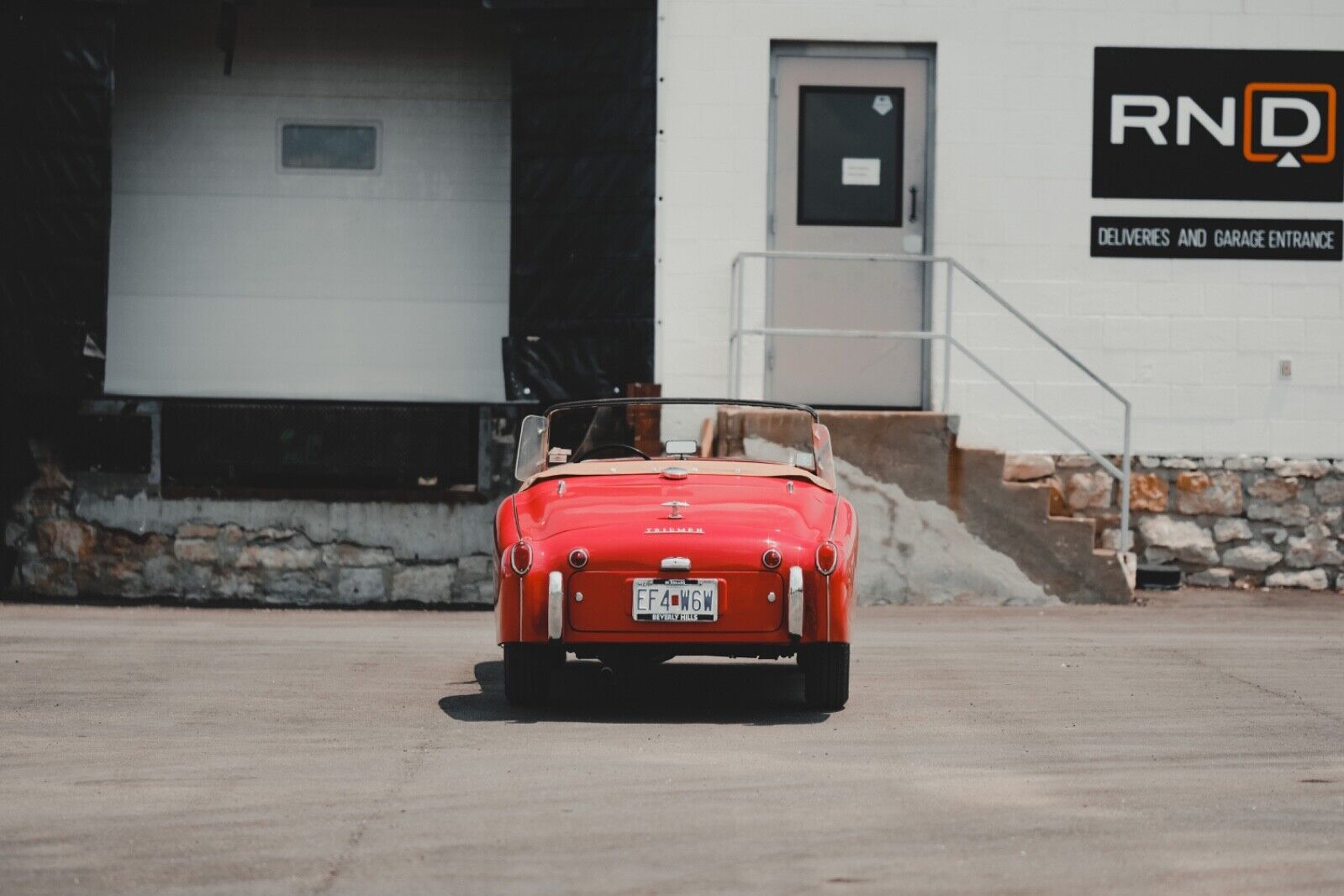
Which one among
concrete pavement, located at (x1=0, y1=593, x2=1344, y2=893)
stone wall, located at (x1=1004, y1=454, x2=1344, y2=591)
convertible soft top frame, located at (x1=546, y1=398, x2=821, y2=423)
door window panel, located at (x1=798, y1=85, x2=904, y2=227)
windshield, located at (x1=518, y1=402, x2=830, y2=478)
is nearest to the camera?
concrete pavement, located at (x1=0, y1=593, x2=1344, y2=893)

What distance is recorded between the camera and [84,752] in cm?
691

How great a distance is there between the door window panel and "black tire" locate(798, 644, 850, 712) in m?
6.64

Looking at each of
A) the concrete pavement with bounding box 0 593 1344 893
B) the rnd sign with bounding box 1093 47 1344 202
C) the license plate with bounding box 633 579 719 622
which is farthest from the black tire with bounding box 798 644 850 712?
the rnd sign with bounding box 1093 47 1344 202

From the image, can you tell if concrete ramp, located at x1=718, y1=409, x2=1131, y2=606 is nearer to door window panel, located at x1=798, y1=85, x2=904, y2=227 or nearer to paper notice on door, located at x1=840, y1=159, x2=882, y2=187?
door window panel, located at x1=798, y1=85, x2=904, y2=227

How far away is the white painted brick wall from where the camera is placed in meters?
14.0

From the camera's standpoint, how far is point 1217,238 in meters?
14.3

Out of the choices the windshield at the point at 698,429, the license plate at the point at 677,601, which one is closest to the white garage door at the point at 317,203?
the windshield at the point at 698,429

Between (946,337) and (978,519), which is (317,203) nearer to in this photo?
(946,337)

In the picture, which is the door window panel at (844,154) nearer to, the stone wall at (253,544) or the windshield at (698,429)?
the windshield at (698,429)

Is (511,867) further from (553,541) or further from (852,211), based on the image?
(852,211)

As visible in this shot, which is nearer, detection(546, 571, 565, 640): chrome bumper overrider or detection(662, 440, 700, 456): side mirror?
detection(546, 571, 565, 640): chrome bumper overrider

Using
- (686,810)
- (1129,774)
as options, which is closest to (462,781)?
(686,810)

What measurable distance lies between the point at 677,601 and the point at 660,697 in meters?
1.15

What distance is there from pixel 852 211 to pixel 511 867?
9813 millimetres
